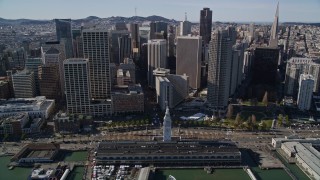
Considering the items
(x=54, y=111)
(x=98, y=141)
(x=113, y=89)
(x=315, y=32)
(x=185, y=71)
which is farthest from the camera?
(x=315, y=32)

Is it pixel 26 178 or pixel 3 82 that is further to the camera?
pixel 3 82

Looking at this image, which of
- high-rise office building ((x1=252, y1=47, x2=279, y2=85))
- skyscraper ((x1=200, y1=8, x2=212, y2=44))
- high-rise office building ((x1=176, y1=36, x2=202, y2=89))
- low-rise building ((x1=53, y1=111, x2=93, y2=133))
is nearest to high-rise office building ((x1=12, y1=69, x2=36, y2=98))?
low-rise building ((x1=53, y1=111, x2=93, y2=133))

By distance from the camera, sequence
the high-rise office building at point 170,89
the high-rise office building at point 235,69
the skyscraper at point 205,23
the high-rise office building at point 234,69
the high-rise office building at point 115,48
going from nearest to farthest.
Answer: the high-rise office building at point 170,89, the high-rise office building at point 234,69, the high-rise office building at point 235,69, the high-rise office building at point 115,48, the skyscraper at point 205,23

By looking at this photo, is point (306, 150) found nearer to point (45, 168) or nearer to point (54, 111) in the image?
point (45, 168)

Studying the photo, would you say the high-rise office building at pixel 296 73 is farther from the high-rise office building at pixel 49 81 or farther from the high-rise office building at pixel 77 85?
the high-rise office building at pixel 49 81

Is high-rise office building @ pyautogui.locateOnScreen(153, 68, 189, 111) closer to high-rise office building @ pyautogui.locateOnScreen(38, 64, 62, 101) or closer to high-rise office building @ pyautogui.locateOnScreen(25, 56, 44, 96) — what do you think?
high-rise office building @ pyautogui.locateOnScreen(38, 64, 62, 101)

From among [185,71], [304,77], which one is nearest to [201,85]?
[185,71]

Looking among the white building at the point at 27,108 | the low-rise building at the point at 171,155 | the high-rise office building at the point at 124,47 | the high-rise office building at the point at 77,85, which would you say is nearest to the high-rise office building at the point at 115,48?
the high-rise office building at the point at 124,47
